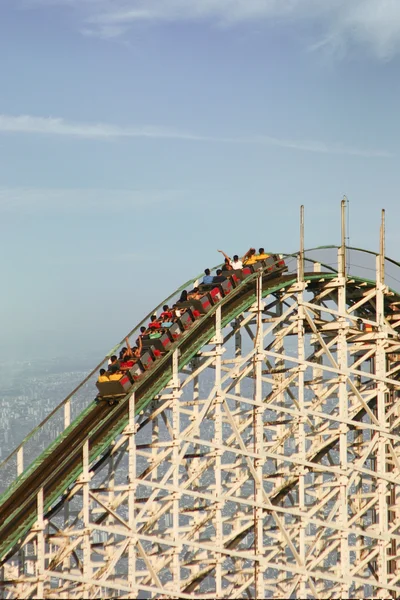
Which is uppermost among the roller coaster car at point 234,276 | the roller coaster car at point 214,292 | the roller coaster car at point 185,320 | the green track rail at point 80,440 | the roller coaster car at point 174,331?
the roller coaster car at point 234,276

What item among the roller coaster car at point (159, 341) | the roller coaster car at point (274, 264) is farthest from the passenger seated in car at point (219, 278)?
the roller coaster car at point (159, 341)

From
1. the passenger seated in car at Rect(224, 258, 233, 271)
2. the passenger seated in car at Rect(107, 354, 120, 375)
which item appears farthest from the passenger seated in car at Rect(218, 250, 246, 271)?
the passenger seated in car at Rect(107, 354, 120, 375)

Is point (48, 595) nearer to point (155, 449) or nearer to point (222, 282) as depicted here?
point (155, 449)

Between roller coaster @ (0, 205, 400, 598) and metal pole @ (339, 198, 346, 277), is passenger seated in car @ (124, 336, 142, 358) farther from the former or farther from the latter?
metal pole @ (339, 198, 346, 277)

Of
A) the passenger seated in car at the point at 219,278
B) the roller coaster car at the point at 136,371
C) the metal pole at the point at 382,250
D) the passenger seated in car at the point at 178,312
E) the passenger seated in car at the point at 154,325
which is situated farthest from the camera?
the metal pole at the point at 382,250

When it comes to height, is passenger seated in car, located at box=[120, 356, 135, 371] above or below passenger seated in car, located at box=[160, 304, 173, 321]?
below

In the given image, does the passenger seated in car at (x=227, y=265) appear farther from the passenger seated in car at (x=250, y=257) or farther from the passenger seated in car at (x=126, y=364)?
the passenger seated in car at (x=126, y=364)
